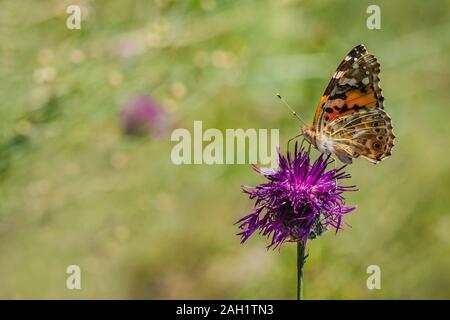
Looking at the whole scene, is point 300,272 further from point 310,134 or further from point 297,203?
point 310,134

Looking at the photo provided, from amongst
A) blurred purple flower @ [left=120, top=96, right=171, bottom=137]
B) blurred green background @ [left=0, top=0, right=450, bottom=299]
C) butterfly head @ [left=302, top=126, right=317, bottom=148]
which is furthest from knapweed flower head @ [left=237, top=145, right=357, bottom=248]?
blurred purple flower @ [left=120, top=96, right=171, bottom=137]

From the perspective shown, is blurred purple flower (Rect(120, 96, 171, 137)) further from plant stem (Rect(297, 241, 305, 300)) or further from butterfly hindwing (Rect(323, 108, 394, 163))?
plant stem (Rect(297, 241, 305, 300))

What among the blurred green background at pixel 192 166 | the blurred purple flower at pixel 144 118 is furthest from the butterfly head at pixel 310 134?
the blurred purple flower at pixel 144 118

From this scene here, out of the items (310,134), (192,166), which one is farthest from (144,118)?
(310,134)

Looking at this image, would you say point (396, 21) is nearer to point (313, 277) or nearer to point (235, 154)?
point (235, 154)

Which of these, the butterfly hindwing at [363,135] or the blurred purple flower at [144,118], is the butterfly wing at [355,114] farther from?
the blurred purple flower at [144,118]
